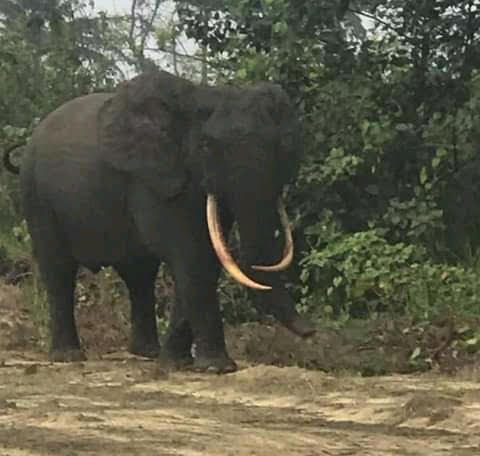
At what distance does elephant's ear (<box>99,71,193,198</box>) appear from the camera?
920 centimetres

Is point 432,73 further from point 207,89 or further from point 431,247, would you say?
point 207,89

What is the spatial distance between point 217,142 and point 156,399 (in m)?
1.80

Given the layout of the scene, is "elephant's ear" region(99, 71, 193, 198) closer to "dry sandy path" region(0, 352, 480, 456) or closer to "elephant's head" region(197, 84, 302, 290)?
"elephant's head" region(197, 84, 302, 290)

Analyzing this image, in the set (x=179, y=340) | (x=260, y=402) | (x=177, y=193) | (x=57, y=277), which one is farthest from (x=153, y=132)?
(x=260, y=402)

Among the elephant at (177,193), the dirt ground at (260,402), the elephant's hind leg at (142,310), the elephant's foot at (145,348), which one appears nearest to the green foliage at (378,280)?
→ the dirt ground at (260,402)

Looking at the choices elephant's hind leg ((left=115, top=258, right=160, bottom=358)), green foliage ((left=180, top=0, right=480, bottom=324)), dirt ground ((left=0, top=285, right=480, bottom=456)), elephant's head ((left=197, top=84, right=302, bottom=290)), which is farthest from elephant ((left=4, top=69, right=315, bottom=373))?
green foliage ((left=180, top=0, right=480, bottom=324))

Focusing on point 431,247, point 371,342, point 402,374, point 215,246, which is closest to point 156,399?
point 215,246

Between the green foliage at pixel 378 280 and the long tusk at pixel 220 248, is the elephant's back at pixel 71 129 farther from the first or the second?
the green foliage at pixel 378 280

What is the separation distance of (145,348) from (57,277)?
0.79m

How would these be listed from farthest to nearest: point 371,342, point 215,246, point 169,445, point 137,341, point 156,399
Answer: point 137,341 < point 371,342 < point 215,246 < point 156,399 < point 169,445

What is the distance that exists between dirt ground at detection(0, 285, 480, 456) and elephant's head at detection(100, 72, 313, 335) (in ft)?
2.26

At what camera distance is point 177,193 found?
30.0ft

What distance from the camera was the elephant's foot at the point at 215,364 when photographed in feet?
29.2

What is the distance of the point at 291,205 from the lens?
41.9ft
